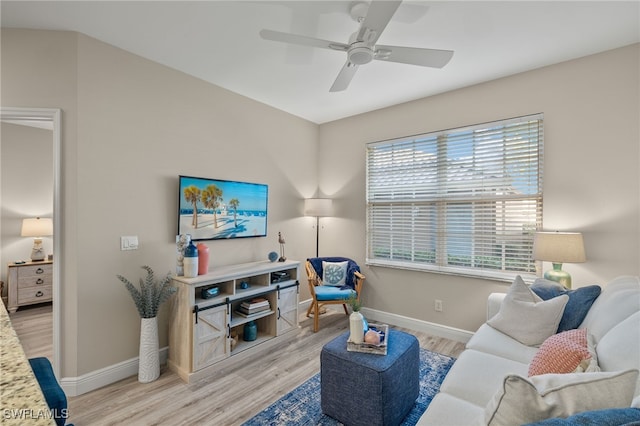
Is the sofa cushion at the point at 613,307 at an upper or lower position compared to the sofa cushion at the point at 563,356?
upper

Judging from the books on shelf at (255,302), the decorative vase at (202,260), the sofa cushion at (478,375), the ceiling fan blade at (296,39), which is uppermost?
the ceiling fan blade at (296,39)

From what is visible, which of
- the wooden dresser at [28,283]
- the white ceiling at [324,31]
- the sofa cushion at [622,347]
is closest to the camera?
the sofa cushion at [622,347]

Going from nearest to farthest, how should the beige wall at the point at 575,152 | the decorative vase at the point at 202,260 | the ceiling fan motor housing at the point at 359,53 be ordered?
the ceiling fan motor housing at the point at 359,53
the beige wall at the point at 575,152
the decorative vase at the point at 202,260

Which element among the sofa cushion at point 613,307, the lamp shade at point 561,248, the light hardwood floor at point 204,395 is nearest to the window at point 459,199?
the lamp shade at point 561,248

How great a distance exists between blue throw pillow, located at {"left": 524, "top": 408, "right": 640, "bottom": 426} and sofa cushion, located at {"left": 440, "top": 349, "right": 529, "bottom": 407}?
0.75 meters

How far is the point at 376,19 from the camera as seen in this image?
5.51 feet

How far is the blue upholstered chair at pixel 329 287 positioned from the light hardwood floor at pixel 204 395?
0.62 metres

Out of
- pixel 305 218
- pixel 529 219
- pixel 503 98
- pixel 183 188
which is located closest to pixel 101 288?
pixel 183 188

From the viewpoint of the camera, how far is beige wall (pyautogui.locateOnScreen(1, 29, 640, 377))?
91.4 inches

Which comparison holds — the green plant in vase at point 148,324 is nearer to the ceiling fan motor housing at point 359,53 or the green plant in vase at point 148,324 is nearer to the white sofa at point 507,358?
the white sofa at point 507,358

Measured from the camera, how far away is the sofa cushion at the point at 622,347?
1.24 m

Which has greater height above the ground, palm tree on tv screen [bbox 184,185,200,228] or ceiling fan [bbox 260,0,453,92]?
ceiling fan [bbox 260,0,453,92]

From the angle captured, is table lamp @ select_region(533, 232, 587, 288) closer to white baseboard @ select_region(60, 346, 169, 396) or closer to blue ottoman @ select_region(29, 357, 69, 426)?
blue ottoman @ select_region(29, 357, 69, 426)

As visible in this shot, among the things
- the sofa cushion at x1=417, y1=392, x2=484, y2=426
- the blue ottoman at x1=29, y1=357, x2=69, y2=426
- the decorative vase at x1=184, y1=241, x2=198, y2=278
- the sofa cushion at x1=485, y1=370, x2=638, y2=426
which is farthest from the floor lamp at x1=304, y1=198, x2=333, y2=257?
the sofa cushion at x1=485, y1=370, x2=638, y2=426
